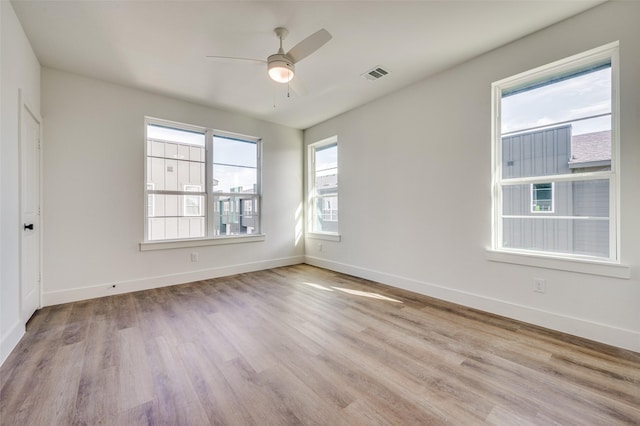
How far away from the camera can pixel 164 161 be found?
399 cm

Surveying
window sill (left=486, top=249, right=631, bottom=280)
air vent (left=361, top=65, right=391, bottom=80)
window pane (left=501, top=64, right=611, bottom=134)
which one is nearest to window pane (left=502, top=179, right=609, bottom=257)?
window sill (left=486, top=249, right=631, bottom=280)

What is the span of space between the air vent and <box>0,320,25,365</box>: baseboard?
4.15 m

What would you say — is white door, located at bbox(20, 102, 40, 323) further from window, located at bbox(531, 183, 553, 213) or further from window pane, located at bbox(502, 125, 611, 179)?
window, located at bbox(531, 183, 553, 213)

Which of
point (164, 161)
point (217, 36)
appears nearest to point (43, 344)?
point (164, 161)

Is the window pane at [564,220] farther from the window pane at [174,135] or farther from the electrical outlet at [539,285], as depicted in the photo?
the window pane at [174,135]

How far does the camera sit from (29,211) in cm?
273

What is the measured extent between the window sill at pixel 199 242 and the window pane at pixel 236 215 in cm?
14

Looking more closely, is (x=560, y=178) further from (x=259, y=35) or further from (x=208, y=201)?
(x=208, y=201)

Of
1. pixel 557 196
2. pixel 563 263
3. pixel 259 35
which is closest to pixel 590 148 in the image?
pixel 557 196

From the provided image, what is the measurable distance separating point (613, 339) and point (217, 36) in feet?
14.3

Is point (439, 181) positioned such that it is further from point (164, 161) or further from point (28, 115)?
point (28, 115)

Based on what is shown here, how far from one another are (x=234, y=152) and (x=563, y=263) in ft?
15.2

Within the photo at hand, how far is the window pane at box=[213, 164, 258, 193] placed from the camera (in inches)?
177

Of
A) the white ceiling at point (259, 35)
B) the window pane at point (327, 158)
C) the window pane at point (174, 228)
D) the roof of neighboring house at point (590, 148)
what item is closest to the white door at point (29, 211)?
the white ceiling at point (259, 35)
